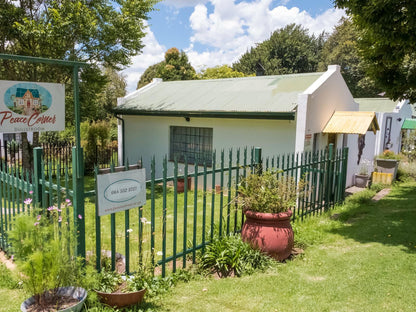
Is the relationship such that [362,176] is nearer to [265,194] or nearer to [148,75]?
[265,194]

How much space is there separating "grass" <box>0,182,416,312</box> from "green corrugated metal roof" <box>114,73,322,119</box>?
396 centimetres

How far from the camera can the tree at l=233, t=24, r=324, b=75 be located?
113ft

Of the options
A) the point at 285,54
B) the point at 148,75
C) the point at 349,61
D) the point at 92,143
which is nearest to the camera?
the point at 92,143

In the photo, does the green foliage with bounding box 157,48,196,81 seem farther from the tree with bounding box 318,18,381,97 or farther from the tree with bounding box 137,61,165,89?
the tree with bounding box 318,18,381,97

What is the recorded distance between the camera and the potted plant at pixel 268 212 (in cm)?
494

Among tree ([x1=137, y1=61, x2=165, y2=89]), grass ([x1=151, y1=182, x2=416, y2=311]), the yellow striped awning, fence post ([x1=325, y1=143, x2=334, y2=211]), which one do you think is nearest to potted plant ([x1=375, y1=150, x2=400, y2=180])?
the yellow striped awning

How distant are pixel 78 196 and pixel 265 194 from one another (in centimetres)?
287

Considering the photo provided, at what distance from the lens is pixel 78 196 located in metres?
3.34

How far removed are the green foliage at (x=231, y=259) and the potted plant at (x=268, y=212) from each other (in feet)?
0.51

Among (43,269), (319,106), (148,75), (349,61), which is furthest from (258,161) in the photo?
(148,75)

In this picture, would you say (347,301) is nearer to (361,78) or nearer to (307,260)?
(307,260)

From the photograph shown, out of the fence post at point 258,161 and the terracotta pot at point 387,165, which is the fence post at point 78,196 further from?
the terracotta pot at point 387,165

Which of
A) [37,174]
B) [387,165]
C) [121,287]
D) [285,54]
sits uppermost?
[285,54]

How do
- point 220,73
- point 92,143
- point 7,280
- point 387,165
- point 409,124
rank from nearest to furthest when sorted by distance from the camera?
point 7,280, point 387,165, point 92,143, point 409,124, point 220,73
